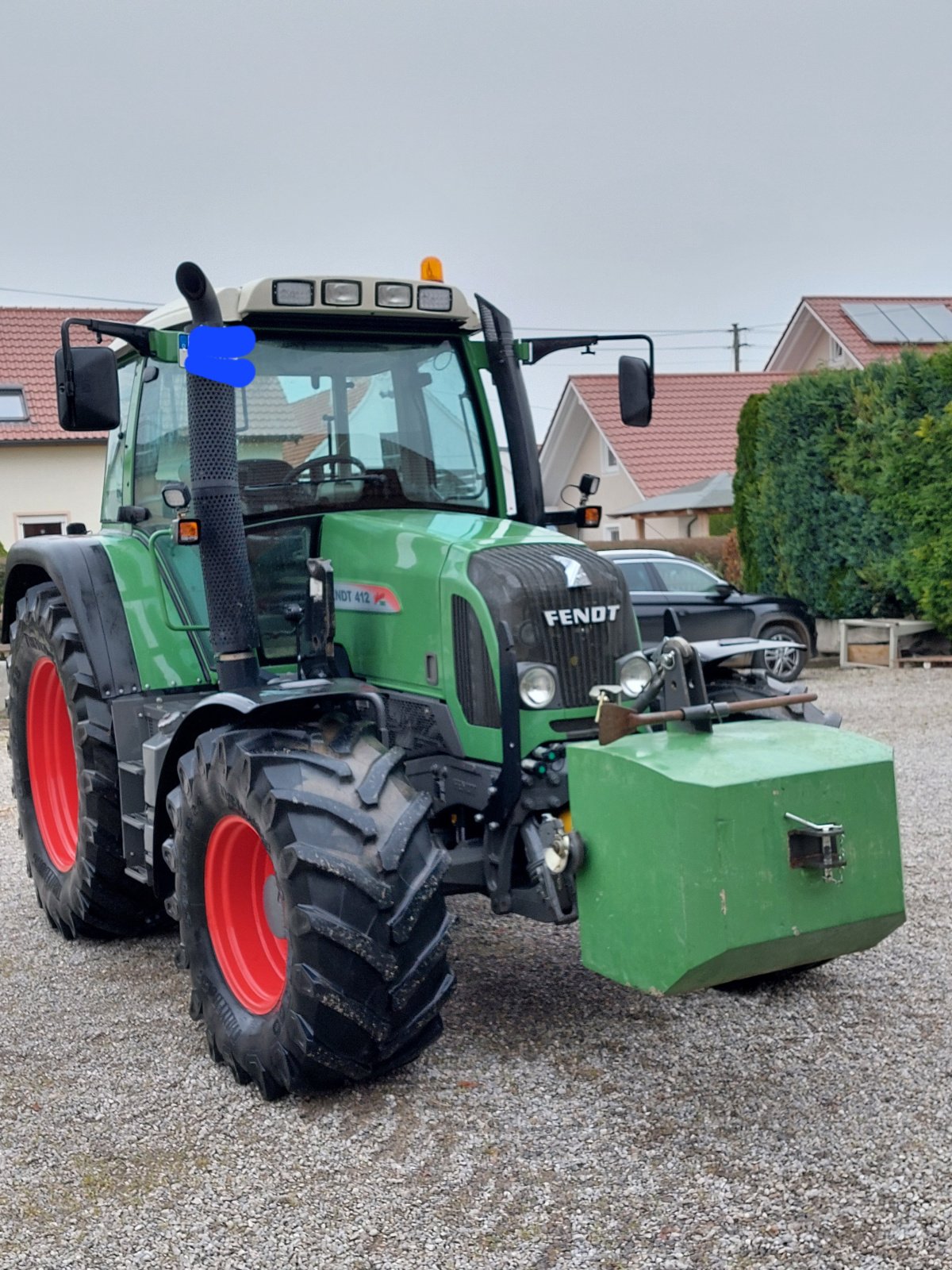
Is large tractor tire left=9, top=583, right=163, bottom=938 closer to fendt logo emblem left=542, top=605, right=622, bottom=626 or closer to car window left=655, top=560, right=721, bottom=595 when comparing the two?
fendt logo emblem left=542, top=605, right=622, bottom=626

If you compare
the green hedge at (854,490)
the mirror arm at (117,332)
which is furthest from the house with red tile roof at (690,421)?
the mirror arm at (117,332)

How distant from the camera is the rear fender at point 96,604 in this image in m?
5.11

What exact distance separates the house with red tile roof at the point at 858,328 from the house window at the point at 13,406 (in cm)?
1523

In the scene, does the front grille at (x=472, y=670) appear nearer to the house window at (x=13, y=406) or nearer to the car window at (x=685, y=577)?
the car window at (x=685, y=577)

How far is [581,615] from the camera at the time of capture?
436cm

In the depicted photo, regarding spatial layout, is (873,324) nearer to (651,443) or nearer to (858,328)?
(858,328)

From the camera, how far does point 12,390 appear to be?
26.2 m

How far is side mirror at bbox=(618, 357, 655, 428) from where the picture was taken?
17.2 feet

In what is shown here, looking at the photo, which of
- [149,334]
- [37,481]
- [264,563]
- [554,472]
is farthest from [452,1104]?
[554,472]

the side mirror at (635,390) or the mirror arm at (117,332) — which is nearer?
the mirror arm at (117,332)

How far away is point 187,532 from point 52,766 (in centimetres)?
227

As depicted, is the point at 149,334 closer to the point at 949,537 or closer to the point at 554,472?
the point at 949,537

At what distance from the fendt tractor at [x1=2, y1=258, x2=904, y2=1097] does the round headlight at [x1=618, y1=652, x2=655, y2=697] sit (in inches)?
0.6

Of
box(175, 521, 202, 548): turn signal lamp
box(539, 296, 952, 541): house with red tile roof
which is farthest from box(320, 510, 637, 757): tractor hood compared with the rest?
box(539, 296, 952, 541): house with red tile roof
